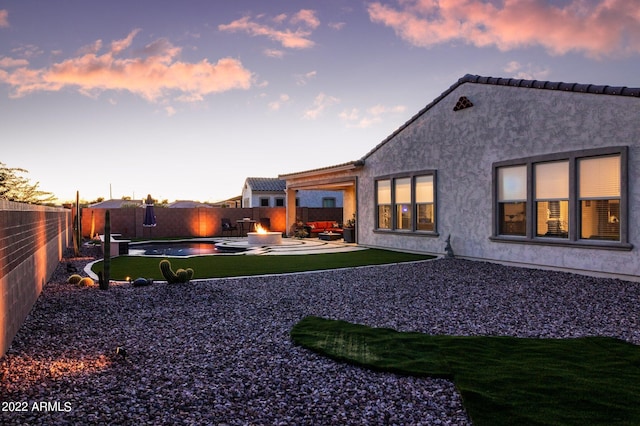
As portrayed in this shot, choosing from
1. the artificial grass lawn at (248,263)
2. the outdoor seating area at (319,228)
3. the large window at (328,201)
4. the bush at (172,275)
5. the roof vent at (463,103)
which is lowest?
the artificial grass lawn at (248,263)

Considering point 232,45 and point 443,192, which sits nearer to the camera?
point 443,192

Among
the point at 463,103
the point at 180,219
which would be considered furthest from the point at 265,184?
the point at 463,103

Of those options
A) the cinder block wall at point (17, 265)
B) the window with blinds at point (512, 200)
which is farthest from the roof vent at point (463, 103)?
the cinder block wall at point (17, 265)

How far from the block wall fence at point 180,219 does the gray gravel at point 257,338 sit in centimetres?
1584

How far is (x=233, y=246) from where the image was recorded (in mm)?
18688

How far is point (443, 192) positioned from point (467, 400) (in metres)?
10.2

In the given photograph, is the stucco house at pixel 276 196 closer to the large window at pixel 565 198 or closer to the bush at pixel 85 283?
the large window at pixel 565 198

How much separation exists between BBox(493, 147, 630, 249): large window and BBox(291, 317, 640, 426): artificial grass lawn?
485 cm

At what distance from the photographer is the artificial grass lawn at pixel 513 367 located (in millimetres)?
3146

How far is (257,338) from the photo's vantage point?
17.3ft

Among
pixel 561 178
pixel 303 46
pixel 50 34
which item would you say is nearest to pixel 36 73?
pixel 50 34

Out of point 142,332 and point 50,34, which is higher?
point 50,34

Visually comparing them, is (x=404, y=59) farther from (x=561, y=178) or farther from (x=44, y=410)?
(x=44, y=410)

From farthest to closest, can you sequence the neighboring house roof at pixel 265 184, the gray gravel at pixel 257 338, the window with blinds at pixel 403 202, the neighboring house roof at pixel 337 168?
the neighboring house roof at pixel 265 184 → the neighboring house roof at pixel 337 168 → the window with blinds at pixel 403 202 → the gray gravel at pixel 257 338
